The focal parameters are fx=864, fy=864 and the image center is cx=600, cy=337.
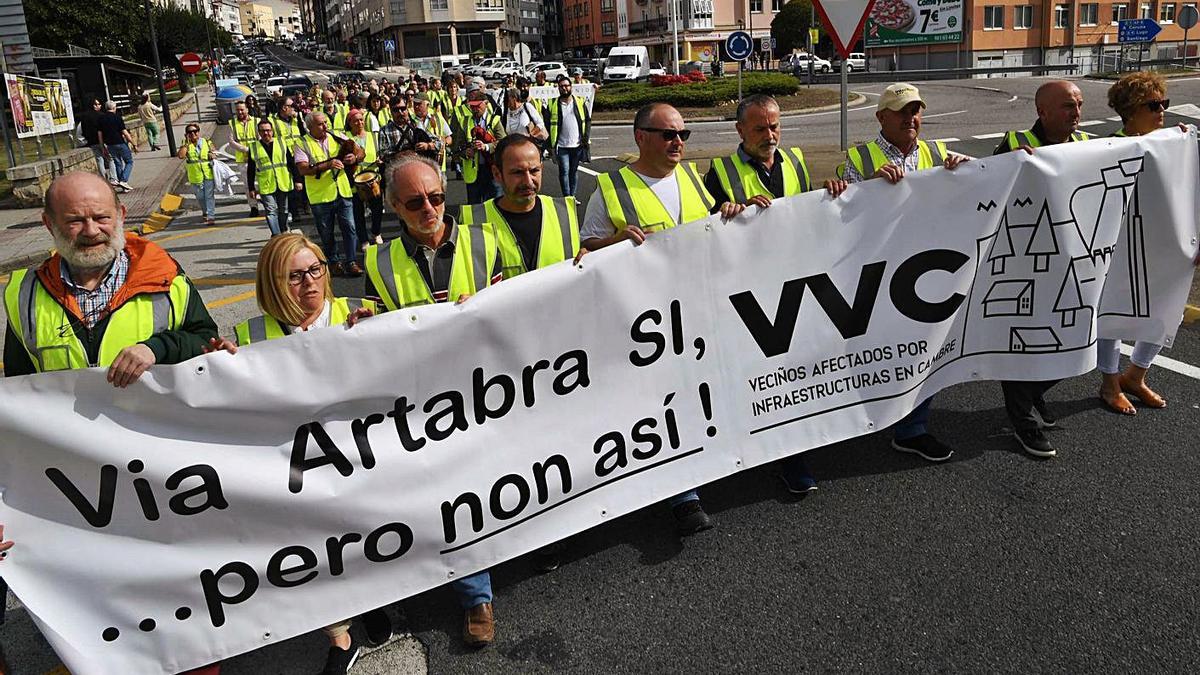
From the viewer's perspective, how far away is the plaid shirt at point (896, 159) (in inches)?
174

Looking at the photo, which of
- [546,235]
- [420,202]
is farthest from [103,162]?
[420,202]

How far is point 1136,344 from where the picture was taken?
16.1 feet

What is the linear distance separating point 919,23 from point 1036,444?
209 feet

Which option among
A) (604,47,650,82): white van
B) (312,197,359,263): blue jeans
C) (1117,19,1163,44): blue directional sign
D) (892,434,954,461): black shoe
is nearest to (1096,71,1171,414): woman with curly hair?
(892,434,954,461): black shoe

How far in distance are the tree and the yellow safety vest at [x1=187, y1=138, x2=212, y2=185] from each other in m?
66.1

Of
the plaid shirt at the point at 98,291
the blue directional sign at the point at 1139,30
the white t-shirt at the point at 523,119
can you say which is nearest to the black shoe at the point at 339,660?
the plaid shirt at the point at 98,291

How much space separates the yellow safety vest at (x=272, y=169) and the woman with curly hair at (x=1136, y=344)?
9.01 meters

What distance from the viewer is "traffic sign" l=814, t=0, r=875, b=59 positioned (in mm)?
7180

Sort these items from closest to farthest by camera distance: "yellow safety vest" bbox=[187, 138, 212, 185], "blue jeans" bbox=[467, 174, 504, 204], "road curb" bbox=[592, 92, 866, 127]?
"blue jeans" bbox=[467, 174, 504, 204] < "yellow safety vest" bbox=[187, 138, 212, 185] < "road curb" bbox=[592, 92, 866, 127]

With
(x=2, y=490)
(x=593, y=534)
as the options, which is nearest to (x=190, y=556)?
(x=2, y=490)

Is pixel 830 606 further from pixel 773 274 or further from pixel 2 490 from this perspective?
pixel 2 490

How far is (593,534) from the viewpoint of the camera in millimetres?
4031

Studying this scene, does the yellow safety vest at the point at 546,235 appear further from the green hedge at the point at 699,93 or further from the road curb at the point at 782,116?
the green hedge at the point at 699,93

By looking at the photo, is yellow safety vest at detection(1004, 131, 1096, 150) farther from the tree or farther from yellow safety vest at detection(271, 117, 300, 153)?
the tree
